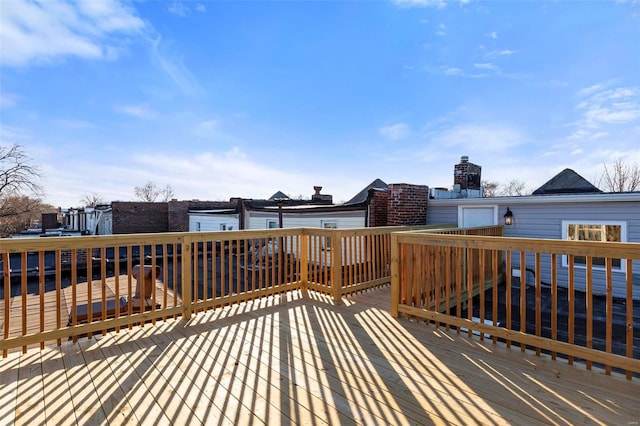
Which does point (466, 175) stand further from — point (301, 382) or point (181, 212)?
point (181, 212)

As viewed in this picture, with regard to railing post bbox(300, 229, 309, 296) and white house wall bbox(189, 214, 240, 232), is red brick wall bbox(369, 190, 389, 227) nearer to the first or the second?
railing post bbox(300, 229, 309, 296)

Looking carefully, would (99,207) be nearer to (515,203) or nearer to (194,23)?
(194,23)

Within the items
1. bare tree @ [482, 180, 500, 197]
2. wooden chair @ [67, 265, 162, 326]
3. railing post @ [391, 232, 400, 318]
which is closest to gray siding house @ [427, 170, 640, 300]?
railing post @ [391, 232, 400, 318]

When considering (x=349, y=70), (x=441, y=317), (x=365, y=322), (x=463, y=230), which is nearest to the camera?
(x=441, y=317)

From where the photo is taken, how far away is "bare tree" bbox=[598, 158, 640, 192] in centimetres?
1788

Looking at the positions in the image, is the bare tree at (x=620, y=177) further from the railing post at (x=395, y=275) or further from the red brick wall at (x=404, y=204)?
the railing post at (x=395, y=275)

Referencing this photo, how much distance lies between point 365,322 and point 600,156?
21574mm

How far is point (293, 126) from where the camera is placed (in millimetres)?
14211

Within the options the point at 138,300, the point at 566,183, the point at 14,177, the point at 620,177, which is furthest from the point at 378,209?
the point at 14,177

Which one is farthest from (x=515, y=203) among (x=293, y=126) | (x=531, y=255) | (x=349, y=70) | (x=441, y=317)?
(x=293, y=126)

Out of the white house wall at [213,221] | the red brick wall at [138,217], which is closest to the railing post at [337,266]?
the white house wall at [213,221]

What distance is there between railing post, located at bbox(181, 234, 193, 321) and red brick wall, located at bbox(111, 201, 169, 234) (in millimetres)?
17438

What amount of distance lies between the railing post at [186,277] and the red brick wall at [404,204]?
512 cm

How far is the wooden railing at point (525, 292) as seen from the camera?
2.43 metres
